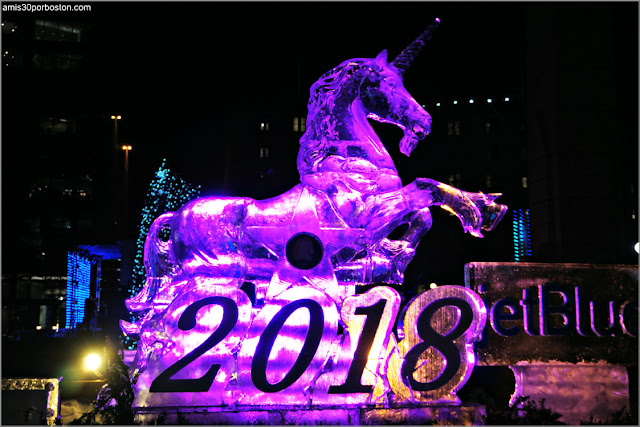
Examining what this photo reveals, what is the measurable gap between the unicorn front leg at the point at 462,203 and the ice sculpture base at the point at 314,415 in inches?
58.4

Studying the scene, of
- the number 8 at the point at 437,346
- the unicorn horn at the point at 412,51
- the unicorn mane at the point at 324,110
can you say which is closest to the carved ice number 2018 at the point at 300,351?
the number 8 at the point at 437,346

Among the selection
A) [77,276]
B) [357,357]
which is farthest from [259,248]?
[77,276]

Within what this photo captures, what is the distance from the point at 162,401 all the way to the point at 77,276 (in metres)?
16.5

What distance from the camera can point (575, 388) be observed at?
5594mm

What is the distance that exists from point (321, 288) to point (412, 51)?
2208 millimetres

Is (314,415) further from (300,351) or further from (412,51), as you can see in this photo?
(412,51)

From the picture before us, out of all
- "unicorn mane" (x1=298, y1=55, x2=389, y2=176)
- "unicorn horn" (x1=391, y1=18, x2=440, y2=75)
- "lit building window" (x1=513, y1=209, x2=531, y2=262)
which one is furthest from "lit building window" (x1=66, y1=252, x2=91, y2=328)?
"unicorn horn" (x1=391, y1=18, x2=440, y2=75)

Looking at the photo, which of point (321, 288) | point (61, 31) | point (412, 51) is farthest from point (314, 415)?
point (61, 31)

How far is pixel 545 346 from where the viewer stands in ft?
18.1

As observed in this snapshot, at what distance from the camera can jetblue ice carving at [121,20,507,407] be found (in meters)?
4.66

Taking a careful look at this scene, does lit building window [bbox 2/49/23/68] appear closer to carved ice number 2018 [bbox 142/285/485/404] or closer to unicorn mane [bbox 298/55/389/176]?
unicorn mane [bbox 298/55/389/176]

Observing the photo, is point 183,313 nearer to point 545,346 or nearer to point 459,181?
point 545,346

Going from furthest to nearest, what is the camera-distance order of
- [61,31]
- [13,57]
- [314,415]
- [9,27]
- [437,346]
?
1. [61,31]
2. [13,57]
3. [9,27]
4. [437,346]
5. [314,415]

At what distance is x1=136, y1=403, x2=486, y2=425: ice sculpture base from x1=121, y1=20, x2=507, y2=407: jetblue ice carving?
9 centimetres
